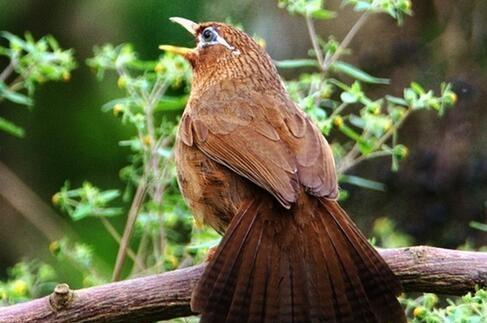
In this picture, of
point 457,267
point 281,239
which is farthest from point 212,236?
point 457,267

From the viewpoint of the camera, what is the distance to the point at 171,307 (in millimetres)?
3879

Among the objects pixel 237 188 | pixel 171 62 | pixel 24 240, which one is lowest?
pixel 24 240

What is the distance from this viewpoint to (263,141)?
437cm

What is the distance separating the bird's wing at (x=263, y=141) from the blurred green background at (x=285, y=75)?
164cm

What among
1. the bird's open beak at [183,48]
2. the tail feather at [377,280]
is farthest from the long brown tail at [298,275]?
the bird's open beak at [183,48]

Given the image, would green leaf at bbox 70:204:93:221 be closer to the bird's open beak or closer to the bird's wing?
the bird's wing

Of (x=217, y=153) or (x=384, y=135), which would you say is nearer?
(x=217, y=153)

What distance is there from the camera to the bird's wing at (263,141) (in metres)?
4.11

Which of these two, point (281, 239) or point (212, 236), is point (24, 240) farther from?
point (281, 239)

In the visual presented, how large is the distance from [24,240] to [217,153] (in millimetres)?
3608

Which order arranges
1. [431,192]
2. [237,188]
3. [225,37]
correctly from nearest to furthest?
[237,188] → [225,37] → [431,192]

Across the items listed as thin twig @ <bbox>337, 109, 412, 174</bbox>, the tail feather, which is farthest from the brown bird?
thin twig @ <bbox>337, 109, 412, 174</bbox>

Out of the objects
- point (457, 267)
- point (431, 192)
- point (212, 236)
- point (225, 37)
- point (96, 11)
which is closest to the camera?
point (457, 267)

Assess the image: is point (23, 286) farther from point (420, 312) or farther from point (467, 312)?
point (467, 312)
